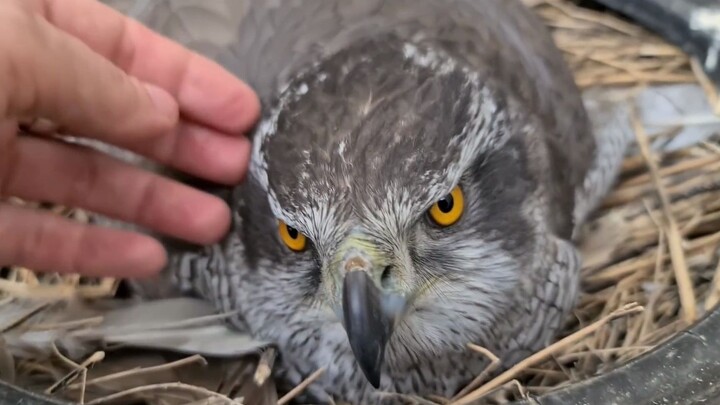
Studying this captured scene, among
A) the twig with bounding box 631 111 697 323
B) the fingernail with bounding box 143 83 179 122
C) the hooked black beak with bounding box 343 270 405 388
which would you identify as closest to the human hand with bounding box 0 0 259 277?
the fingernail with bounding box 143 83 179 122

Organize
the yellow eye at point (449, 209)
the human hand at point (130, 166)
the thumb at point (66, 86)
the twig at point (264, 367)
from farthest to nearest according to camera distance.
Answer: the twig at point (264, 367) → the human hand at point (130, 166) → the yellow eye at point (449, 209) → the thumb at point (66, 86)

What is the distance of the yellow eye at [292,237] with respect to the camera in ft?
3.98

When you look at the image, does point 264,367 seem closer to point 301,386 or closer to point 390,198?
point 301,386

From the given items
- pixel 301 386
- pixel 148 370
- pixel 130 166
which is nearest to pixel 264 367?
pixel 301 386

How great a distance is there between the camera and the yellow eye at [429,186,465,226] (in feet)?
3.86

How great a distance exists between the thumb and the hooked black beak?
38 centimetres

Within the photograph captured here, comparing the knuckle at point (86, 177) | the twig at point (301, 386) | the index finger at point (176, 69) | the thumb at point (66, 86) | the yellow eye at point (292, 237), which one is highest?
the index finger at point (176, 69)

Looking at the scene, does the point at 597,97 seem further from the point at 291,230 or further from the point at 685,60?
the point at 291,230

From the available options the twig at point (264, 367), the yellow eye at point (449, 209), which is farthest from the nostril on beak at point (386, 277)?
the twig at point (264, 367)

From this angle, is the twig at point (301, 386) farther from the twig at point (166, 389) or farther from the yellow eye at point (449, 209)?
the yellow eye at point (449, 209)

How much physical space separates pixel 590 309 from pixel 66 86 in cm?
100

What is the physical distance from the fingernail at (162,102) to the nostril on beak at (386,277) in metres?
0.40

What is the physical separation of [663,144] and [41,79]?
1.31 m

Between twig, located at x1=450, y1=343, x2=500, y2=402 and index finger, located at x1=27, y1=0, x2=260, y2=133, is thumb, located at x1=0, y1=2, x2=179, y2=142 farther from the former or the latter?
twig, located at x1=450, y1=343, x2=500, y2=402
